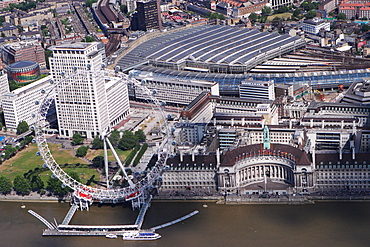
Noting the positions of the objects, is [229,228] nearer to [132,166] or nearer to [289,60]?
[132,166]

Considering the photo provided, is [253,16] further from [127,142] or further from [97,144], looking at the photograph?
[97,144]

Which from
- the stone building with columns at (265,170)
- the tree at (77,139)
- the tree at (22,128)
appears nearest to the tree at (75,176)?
the tree at (77,139)

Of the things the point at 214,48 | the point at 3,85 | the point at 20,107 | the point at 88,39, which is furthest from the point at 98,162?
the point at 88,39

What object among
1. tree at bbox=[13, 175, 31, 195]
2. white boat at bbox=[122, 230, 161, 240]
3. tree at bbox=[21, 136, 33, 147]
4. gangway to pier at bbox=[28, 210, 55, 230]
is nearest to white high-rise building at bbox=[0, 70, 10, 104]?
tree at bbox=[21, 136, 33, 147]

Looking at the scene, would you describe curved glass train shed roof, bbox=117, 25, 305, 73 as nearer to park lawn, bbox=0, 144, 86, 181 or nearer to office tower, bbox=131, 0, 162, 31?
office tower, bbox=131, 0, 162, 31

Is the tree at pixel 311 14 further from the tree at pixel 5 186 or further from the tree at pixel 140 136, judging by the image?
the tree at pixel 5 186
